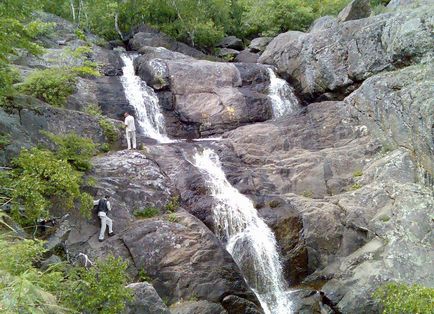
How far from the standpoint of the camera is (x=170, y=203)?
555 inches

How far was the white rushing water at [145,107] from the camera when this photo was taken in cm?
2068

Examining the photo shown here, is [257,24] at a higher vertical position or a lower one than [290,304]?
higher

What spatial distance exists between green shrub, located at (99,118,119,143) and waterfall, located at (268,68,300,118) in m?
9.17

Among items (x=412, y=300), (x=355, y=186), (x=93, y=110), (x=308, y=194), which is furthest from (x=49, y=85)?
(x=412, y=300)

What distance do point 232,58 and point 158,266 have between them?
74.3 feet

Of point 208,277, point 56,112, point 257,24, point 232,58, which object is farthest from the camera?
point 257,24

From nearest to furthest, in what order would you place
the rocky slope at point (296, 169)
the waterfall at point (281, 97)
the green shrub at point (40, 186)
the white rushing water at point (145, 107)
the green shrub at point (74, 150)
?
the green shrub at point (40, 186) < the rocky slope at point (296, 169) < the green shrub at point (74, 150) < the white rushing water at point (145, 107) < the waterfall at point (281, 97)

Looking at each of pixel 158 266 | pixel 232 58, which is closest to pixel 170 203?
pixel 158 266

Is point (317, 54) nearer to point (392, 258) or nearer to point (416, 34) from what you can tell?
point (416, 34)

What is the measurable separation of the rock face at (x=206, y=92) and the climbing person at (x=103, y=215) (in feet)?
29.7

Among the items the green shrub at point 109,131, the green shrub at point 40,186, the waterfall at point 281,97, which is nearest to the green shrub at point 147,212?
the green shrub at point 40,186

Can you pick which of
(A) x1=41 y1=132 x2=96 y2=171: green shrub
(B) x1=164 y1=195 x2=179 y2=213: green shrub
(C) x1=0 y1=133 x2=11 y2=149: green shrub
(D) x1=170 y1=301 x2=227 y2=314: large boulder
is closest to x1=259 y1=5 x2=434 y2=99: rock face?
(B) x1=164 y1=195 x2=179 y2=213: green shrub

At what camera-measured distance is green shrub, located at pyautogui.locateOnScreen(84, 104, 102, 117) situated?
61.8 feet

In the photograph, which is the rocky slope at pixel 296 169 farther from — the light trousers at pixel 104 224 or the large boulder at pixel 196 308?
the light trousers at pixel 104 224
